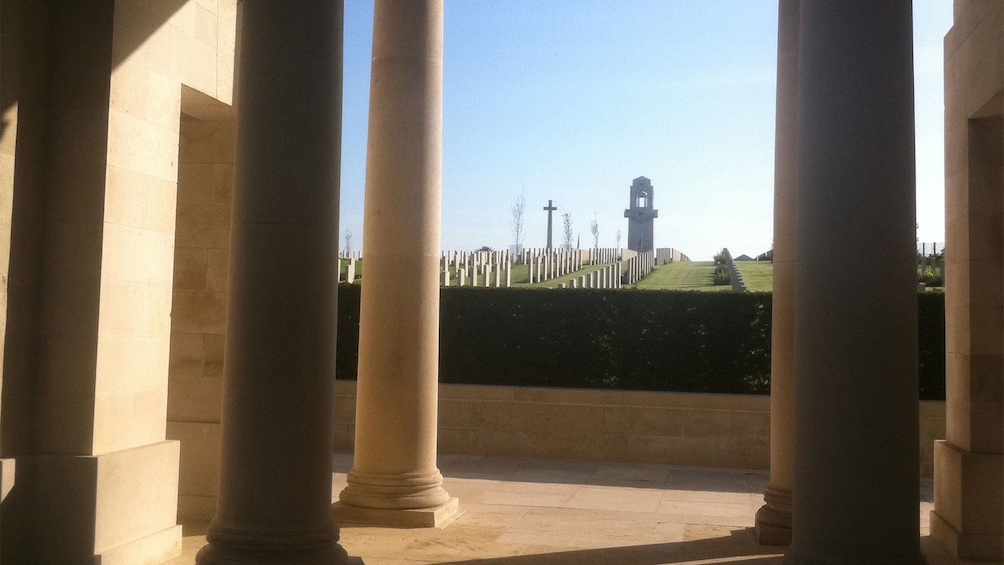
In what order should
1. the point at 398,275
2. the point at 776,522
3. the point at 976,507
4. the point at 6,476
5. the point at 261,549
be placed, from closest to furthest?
1. the point at 261,549
2. the point at 6,476
3. the point at 976,507
4. the point at 776,522
5. the point at 398,275

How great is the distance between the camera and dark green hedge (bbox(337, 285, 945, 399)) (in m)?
45.9

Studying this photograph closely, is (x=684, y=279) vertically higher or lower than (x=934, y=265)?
higher

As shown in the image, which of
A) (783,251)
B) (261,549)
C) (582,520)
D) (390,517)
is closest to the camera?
(261,549)

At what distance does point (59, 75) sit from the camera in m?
22.4

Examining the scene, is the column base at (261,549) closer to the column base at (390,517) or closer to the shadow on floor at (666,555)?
the shadow on floor at (666,555)

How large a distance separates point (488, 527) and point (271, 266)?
13.4m

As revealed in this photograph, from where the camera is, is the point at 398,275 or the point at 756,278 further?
the point at 756,278

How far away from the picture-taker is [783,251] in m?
28.0

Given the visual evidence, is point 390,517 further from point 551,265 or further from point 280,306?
point 551,265

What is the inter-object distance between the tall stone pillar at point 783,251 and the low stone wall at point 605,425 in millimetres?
14258

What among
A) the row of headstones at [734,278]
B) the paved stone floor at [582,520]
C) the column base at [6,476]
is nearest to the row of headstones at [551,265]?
the row of headstones at [734,278]

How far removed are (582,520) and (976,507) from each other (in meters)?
11.7

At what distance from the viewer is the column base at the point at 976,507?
25.2 meters

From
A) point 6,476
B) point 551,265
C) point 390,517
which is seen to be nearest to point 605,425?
point 390,517
